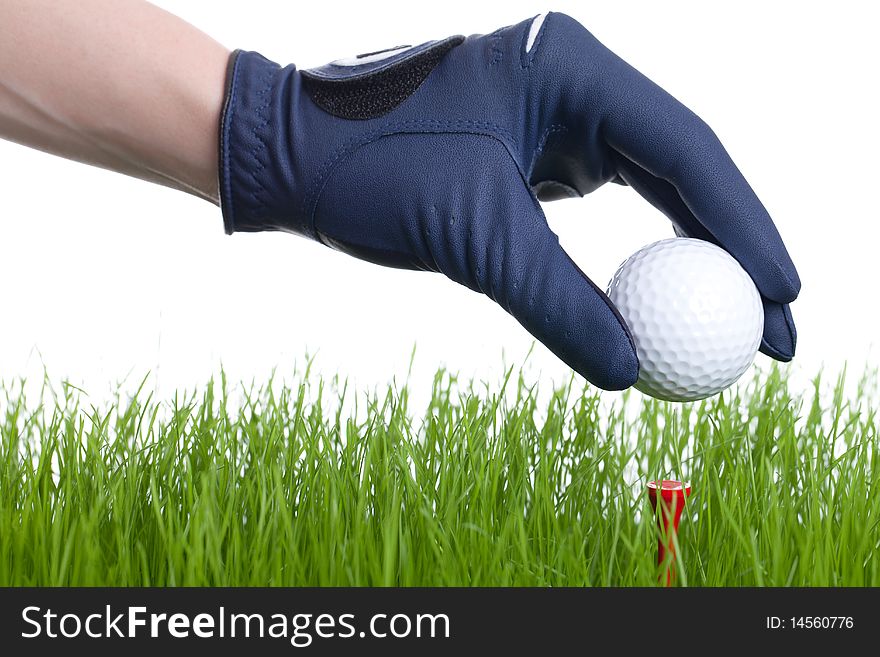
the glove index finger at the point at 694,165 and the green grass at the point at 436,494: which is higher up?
the glove index finger at the point at 694,165

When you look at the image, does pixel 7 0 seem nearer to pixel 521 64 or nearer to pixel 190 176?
pixel 190 176

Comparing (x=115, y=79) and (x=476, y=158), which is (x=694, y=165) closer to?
(x=476, y=158)

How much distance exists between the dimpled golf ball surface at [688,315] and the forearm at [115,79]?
81 centimetres

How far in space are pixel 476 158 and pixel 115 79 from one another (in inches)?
24.9

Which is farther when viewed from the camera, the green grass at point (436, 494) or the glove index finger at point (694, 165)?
the glove index finger at point (694, 165)

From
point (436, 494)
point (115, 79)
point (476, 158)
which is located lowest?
point (436, 494)

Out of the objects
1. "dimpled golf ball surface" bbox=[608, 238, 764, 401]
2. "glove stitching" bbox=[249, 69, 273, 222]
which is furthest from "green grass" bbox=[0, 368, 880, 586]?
"glove stitching" bbox=[249, 69, 273, 222]

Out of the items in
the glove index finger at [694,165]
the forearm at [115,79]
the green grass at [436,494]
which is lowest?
the green grass at [436,494]

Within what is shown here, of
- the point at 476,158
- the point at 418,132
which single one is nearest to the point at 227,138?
the point at 418,132

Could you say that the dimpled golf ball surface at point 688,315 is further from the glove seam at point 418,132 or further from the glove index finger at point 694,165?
the glove seam at point 418,132

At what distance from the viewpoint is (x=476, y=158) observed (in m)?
1.60

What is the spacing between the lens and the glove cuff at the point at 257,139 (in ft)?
5.40

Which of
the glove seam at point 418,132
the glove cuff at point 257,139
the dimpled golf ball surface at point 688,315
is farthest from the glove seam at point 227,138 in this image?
the dimpled golf ball surface at point 688,315
